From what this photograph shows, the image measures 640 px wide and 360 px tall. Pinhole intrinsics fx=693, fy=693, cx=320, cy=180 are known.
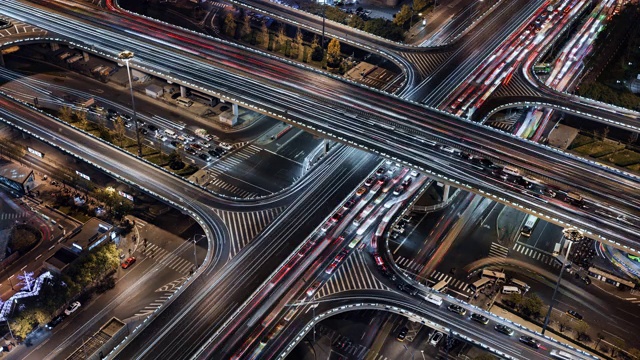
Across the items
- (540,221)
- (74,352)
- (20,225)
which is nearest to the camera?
(74,352)

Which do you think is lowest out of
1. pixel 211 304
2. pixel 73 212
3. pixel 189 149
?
pixel 73 212

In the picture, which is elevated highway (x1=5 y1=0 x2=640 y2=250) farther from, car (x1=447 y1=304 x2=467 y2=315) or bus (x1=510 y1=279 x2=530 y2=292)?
car (x1=447 y1=304 x2=467 y2=315)

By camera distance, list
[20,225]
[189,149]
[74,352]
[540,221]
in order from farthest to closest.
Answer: [189,149] < [540,221] < [20,225] < [74,352]

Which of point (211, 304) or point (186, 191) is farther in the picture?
point (186, 191)

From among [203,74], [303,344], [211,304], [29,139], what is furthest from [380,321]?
[29,139]

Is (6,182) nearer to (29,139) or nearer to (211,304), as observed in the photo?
(29,139)

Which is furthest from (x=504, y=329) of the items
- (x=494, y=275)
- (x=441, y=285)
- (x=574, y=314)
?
(x=574, y=314)

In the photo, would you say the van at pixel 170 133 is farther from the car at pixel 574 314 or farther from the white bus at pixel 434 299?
the car at pixel 574 314

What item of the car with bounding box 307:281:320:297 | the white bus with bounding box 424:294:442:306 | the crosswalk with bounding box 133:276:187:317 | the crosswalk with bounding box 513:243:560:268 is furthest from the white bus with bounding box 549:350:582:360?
the crosswalk with bounding box 133:276:187:317
